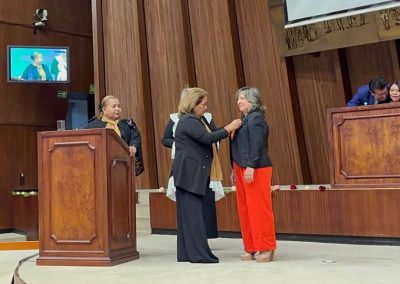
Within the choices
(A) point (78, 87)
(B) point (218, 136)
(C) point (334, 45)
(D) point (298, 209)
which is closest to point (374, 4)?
(C) point (334, 45)

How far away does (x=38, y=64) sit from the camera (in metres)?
7.16

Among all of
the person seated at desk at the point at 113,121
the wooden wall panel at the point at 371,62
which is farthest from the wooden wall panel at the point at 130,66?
the person seated at desk at the point at 113,121

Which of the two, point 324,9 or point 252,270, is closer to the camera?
point 252,270

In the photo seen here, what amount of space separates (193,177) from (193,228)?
0.96 ft

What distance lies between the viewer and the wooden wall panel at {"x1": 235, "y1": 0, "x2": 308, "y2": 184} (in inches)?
212

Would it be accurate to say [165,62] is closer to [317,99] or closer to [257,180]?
[317,99]

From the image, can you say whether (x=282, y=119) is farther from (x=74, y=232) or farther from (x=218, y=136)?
(x=74, y=232)

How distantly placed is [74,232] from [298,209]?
5.69ft

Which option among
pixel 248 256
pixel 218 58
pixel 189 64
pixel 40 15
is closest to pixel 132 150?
pixel 248 256

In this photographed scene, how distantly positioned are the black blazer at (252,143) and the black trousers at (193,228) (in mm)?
349

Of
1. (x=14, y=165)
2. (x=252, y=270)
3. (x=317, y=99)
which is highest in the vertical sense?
(x=317, y=99)

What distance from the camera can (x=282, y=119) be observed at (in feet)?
17.9

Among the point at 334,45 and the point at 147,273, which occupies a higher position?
the point at 334,45

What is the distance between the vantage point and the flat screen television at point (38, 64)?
6.99 metres
